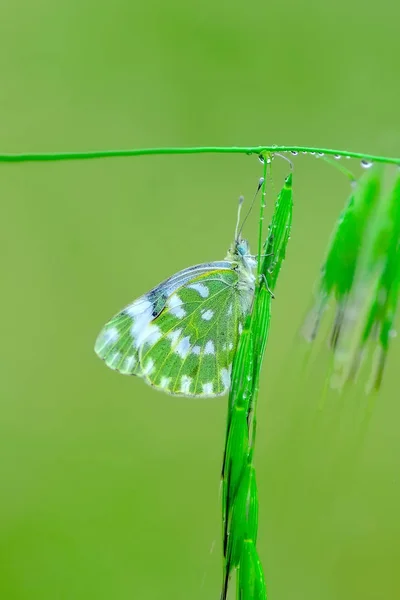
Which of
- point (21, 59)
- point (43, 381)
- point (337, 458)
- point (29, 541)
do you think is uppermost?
point (21, 59)

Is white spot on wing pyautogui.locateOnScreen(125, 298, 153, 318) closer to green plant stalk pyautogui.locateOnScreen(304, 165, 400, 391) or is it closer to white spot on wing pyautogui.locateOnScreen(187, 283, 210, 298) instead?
white spot on wing pyautogui.locateOnScreen(187, 283, 210, 298)

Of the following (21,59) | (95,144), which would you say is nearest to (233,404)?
(95,144)

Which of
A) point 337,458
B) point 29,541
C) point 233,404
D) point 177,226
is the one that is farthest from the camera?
point 177,226

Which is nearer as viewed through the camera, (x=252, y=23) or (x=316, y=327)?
(x=316, y=327)

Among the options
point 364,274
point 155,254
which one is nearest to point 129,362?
point 364,274

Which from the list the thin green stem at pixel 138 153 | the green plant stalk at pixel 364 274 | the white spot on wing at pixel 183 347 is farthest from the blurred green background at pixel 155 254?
the thin green stem at pixel 138 153

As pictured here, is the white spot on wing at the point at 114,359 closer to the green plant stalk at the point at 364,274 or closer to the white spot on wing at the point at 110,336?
the white spot on wing at the point at 110,336

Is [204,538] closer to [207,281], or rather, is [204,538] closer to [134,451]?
[134,451]
